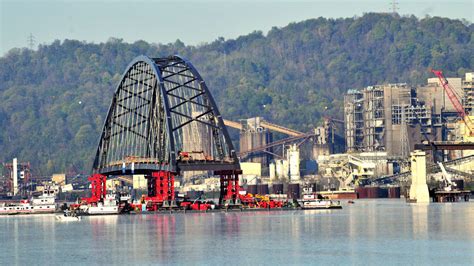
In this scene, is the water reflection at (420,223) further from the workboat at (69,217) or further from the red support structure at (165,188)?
the workboat at (69,217)

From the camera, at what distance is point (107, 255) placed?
391ft

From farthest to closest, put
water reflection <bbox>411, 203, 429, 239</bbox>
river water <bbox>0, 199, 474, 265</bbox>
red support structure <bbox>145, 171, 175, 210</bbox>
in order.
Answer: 1. red support structure <bbox>145, 171, 175, 210</bbox>
2. water reflection <bbox>411, 203, 429, 239</bbox>
3. river water <bbox>0, 199, 474, 265</bbox>

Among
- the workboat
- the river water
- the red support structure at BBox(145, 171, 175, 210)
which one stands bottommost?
the river water

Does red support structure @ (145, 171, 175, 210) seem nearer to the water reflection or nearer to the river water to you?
the river water

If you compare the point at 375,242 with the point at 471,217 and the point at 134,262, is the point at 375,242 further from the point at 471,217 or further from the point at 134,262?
the point at 471,217

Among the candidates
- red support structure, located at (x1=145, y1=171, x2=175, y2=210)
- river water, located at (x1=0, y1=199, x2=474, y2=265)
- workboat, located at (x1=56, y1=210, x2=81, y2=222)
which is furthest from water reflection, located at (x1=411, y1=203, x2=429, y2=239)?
workboat, located at (x1=56, y1=210, x2=81, y2=222)

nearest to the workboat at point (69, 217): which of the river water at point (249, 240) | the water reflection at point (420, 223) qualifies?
the river water at point (249, 240)

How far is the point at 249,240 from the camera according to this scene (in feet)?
433

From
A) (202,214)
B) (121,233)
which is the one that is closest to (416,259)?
(121,233)

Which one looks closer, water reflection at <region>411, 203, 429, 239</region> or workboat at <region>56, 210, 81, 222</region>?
water reflection at <region>411, 203, 429, 239</region>

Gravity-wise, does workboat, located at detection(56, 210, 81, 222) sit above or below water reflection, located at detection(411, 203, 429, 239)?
above

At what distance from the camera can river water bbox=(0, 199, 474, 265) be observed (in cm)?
11350

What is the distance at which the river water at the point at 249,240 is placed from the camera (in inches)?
4469

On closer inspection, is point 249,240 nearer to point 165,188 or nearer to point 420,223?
point 420,223
